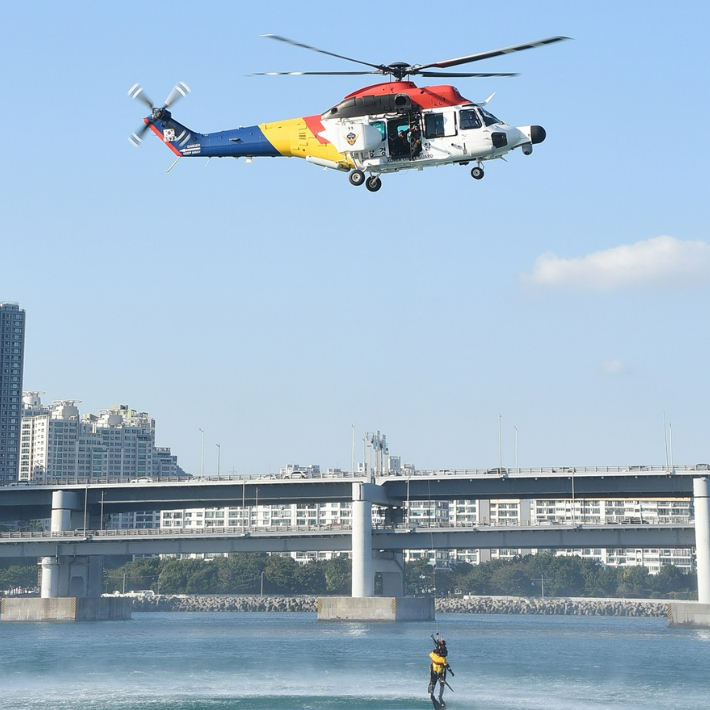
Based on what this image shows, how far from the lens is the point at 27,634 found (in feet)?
382

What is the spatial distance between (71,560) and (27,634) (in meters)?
27.1

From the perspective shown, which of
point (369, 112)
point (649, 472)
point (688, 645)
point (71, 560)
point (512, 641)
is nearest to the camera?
point (369, 112)

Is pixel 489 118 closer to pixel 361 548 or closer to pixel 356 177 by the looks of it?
pixel 356 177

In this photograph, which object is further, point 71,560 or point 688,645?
point 71,560

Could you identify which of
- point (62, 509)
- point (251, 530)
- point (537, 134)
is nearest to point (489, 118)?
point (537, 134)

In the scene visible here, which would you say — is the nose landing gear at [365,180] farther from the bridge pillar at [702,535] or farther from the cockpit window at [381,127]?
the bridge pillar at [702,535]

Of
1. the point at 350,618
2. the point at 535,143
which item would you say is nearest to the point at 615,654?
the point at 350,618

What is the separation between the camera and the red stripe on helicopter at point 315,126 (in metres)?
56.5

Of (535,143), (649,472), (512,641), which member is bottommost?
(512,641)

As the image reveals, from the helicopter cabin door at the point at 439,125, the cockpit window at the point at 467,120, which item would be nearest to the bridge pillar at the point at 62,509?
the helicopter cabin door at the point at 439,125

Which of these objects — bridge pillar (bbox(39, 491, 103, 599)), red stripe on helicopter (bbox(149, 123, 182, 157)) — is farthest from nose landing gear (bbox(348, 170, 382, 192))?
bridge pillar (bbox(39, 491, 103, 599))

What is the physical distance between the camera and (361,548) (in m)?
131

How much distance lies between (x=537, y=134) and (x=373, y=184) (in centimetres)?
787

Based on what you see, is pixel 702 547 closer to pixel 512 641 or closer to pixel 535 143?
pixel 512 641
